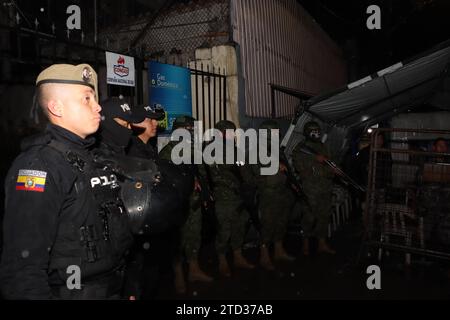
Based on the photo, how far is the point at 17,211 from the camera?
1500 mm

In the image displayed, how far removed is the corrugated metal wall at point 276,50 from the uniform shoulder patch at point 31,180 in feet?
20.7

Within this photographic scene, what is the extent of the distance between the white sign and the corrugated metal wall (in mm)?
3393

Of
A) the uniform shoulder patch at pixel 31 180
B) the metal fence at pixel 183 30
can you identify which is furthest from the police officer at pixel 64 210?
the metal fence at pixel 183 30

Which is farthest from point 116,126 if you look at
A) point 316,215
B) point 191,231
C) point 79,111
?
point 316,215

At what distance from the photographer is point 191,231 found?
4.43m

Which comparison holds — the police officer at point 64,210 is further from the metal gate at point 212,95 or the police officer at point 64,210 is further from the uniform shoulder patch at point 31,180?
the metal gate at point 212,95

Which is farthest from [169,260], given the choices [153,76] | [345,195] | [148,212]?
[345,195]

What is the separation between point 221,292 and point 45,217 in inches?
122

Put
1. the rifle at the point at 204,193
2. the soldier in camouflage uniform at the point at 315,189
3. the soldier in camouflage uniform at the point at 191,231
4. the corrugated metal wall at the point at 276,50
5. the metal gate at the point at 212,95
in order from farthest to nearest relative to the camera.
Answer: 1. the corrugated metal wall at the point at 276,50
2. the metal gate at the point at 212,95
3. the soldier in camouflage uniform at the point at 315,189
4. the rifle at the point at 204,193
5. the soldier in camouflage uniform at the point at 191,231

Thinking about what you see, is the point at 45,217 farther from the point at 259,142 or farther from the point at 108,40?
the point at 108,40

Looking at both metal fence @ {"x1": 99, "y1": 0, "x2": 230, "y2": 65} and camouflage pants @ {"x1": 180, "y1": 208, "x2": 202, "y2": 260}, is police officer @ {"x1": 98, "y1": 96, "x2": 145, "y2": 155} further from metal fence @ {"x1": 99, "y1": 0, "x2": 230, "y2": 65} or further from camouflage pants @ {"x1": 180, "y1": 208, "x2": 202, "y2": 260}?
metal fence @ {"x1": 99, "y1": 0, "x2": 230, "y2": 65}

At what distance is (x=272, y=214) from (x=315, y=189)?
0.94 m

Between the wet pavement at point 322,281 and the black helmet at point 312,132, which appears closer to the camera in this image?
the wet pavement at point 322,281

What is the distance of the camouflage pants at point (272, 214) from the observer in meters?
5.31
